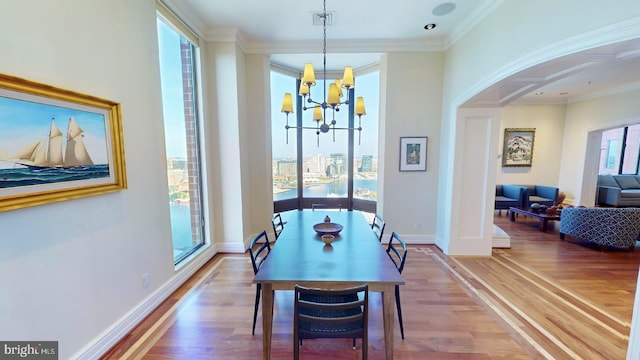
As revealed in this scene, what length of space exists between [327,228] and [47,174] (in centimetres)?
210

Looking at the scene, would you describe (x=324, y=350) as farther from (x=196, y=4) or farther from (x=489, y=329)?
(x=196, y=4)

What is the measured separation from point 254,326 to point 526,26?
3.65 metres

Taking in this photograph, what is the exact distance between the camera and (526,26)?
220 cm

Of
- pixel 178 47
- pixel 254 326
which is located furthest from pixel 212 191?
pixel 254 326

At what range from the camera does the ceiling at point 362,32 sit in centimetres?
269

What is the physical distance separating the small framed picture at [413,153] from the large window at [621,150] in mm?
7573

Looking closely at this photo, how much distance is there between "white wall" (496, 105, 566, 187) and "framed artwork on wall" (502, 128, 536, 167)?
0.10m

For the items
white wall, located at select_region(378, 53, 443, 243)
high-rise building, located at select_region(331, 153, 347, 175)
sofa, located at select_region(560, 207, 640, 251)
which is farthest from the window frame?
sofa, located at select_region(560, 207, 640, 251)

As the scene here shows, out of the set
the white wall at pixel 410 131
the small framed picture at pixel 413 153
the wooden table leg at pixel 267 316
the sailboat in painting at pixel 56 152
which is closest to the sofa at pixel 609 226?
the white wall at pixel 410 131

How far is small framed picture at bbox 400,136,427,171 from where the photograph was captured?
13.1ft

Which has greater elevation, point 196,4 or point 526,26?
point 196,4

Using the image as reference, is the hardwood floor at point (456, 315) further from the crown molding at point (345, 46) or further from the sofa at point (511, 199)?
the crown molding at point (345, 46)

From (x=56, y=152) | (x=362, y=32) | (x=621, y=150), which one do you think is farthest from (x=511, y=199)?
(x=56, y=152)

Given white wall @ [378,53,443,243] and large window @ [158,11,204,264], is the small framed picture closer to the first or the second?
white wall @ [378,53,443,243]
